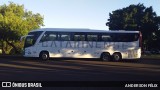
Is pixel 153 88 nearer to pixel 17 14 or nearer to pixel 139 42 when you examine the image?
pixel 139 42

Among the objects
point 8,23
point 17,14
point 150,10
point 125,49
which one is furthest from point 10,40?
point 150,10

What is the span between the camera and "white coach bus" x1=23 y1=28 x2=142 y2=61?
26734mm

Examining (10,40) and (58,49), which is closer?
(58,49)

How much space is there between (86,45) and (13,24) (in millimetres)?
24356

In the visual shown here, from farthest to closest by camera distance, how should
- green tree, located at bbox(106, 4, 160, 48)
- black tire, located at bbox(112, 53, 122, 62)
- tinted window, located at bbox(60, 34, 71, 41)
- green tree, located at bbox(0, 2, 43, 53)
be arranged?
1. green tree, located at bbox(106, 4, 160, 48)
2. green tree, located at bbox(0, 2, 43, 53)
3. black tire, located at bbox(112, 53, 122, 62)
4. tinted window, located at bbox(60, 34, 71, 41)

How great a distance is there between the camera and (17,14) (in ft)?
188

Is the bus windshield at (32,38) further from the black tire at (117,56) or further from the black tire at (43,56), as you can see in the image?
the black tire at (117,56)

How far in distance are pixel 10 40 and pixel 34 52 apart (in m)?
22.1

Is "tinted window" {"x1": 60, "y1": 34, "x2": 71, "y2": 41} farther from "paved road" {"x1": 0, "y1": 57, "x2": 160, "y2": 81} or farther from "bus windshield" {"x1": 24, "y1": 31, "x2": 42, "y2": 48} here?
"paved road" {"x1": 0, "y1": 57, "x2": 160, "y2": 81}

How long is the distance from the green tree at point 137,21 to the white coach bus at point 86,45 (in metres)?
32.4

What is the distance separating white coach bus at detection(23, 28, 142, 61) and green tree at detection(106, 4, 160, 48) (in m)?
32.4

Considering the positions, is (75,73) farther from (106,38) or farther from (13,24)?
(13,24)

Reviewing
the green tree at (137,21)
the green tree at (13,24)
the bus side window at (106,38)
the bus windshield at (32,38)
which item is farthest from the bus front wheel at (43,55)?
the green tree at (137,21)

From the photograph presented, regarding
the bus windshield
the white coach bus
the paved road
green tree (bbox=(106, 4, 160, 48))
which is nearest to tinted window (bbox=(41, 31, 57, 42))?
the white coach bus
